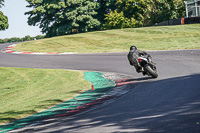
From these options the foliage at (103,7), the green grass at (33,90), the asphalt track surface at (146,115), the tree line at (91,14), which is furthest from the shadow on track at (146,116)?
the foliage at (103,7)

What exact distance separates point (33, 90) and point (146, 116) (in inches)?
268

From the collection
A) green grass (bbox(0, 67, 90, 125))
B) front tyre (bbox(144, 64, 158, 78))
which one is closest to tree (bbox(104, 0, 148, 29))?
green grass (bbox(0, 67, 90, 125))

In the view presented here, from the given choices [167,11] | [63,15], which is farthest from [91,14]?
[167,11]

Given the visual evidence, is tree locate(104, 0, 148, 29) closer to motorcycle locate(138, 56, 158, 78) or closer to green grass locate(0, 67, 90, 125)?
green grass locate(0, 67, 90, 125)

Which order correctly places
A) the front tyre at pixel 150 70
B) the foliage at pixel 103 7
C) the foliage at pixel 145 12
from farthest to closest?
the foliage at pixel 103 7, the foliage at pixel 145 12, the front tyre at pixel 150 70

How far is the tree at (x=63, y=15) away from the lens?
54.2 meters

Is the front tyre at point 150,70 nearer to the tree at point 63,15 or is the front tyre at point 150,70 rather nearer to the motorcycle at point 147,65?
the motorcycle at point 147,65

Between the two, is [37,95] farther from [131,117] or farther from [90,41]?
[90,41]

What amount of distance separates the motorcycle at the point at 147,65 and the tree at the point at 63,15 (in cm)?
4421

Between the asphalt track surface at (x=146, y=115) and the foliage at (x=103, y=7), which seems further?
the foliage at (x=103, y=7)

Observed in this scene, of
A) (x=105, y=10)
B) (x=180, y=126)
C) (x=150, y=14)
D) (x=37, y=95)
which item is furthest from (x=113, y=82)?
(x=105, y=10)

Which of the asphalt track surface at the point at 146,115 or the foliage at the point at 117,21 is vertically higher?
the foliage at the point at 117,21

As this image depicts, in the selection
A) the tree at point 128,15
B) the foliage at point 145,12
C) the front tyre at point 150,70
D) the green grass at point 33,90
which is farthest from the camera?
the tree at point 128,15

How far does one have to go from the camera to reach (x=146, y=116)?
18.9 feet
